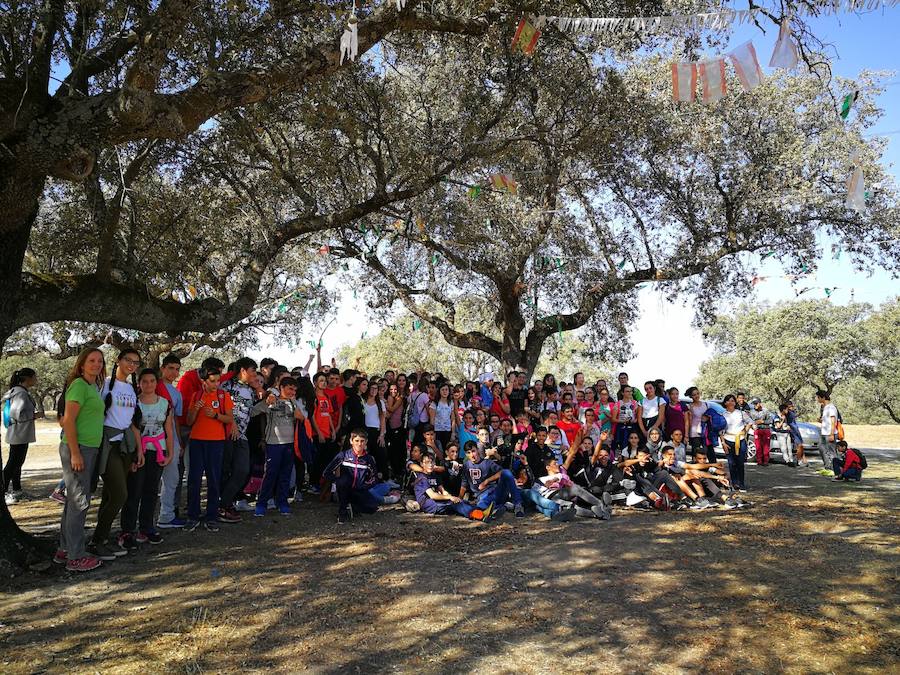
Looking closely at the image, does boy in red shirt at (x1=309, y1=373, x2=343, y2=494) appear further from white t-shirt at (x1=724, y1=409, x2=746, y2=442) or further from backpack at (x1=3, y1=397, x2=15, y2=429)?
white t-shirt at (x1=724, y1=409, x2=746, y2=442)

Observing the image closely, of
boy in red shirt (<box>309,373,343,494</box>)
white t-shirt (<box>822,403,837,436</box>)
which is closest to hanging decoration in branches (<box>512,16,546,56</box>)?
boy in red shirt (<box>309,373,343,494</box>)

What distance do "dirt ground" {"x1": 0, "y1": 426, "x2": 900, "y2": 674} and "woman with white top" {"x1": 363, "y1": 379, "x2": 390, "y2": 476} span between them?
217cm

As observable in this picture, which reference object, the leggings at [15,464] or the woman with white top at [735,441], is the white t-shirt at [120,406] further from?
the woman with white top at [735,441]

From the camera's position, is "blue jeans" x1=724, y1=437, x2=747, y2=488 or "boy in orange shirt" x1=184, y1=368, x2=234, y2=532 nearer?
"boy in orange shirt" x1=184, y1=368, x2=234, y2=532

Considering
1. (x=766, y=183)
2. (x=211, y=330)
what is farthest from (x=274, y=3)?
(x=766, y=183)

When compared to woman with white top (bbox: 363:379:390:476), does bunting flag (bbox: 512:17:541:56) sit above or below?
above

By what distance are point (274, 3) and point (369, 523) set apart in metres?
5.91

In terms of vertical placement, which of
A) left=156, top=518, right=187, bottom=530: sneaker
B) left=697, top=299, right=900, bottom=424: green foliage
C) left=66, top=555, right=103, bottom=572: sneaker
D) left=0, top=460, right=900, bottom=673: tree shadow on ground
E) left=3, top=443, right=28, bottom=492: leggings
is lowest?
left=0, top=460, right=900, bottom=673: tree shadow on ground

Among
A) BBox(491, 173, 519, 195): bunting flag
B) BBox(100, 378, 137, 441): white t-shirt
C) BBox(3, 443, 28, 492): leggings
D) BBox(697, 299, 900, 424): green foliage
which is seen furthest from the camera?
BBox(697, 299, 900, 424): green foliage

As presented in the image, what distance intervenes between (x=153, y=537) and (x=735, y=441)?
8.27 meters

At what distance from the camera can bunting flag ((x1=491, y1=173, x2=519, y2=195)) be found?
38.1 ft

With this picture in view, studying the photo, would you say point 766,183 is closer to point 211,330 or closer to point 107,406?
point 211,330

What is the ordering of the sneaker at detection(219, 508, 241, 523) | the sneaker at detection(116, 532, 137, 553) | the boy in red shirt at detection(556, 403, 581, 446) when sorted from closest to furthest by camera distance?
the sneaker at detection(116, 532, 137, 553)
the sneaker at detection(219, 508, 241, 523)
the boy in red shirt at detection(556, 403, 581, 446)

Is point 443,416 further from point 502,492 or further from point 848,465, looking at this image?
point 848,465
